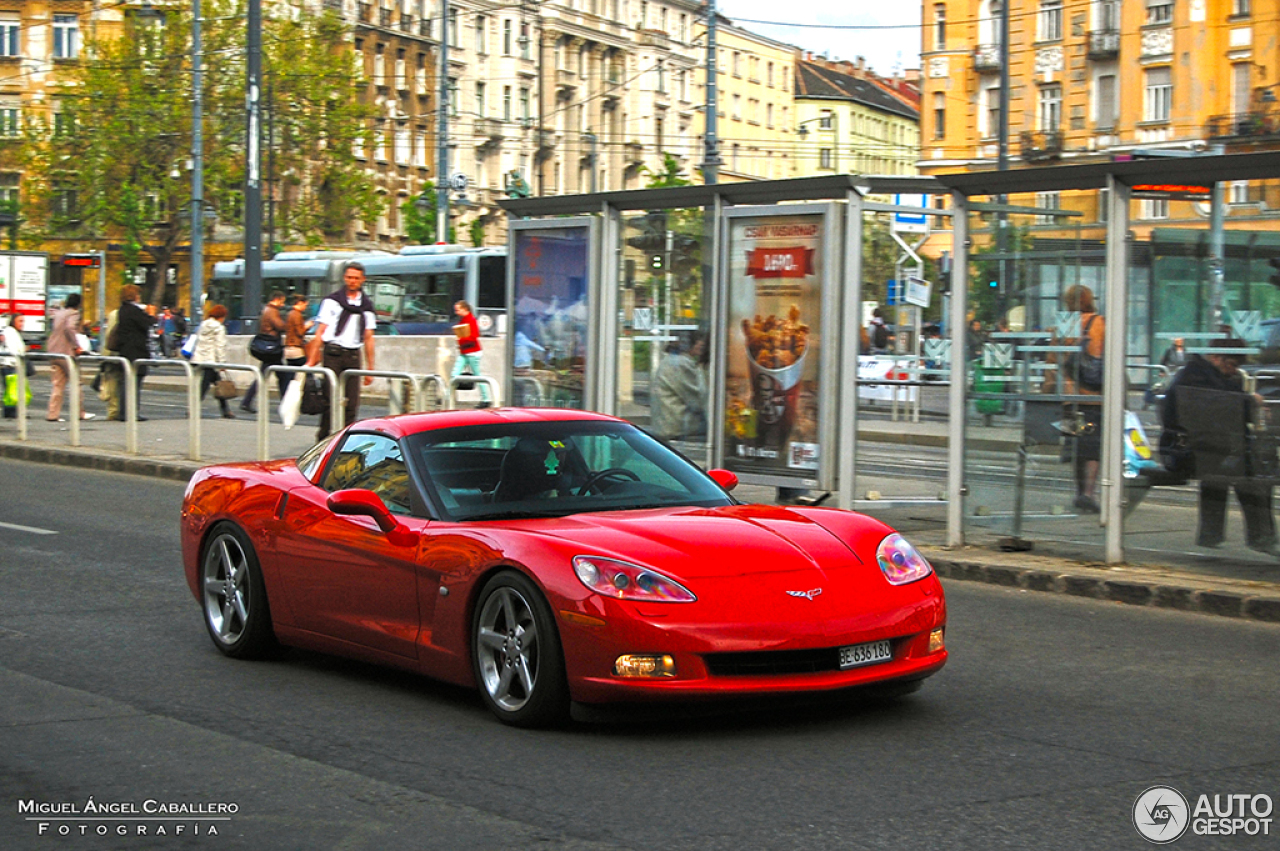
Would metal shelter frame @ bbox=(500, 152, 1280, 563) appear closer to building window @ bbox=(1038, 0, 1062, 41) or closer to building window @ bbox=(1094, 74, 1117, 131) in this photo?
building window @ bbox=(1094, 74, 1117, 131)

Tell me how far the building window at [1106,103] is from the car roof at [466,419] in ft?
182

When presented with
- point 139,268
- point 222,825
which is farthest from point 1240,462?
point 139,268

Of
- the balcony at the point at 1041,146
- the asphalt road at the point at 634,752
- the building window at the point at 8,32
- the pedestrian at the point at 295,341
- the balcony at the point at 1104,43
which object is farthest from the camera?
the building window at the point at 8,32

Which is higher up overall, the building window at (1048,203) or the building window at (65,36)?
the building window at (65,36)

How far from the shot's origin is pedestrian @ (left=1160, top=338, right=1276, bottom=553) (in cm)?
1006

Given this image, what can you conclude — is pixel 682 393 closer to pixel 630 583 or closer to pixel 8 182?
pixel 630 583

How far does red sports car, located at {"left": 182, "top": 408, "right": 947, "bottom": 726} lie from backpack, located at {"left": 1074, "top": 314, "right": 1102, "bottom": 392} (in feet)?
14.0

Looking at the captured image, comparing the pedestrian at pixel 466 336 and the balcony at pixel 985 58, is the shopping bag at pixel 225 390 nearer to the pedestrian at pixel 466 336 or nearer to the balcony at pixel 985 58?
the pedestrian at pixel 466 336

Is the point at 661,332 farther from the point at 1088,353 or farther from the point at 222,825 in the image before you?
the point at 222,825

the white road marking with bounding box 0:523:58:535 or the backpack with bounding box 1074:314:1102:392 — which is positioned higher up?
the backpack with bounding box 1074:314:1102:392

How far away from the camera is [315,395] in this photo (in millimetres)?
16312

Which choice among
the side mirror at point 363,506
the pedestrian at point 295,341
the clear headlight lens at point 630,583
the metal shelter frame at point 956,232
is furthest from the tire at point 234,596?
the pedestrian at point 295,341

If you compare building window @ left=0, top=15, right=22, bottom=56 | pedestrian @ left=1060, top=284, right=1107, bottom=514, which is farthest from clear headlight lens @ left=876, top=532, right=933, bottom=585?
building window @ left=0, top=15, right=22, bottom=56

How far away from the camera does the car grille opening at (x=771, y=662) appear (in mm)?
5961
